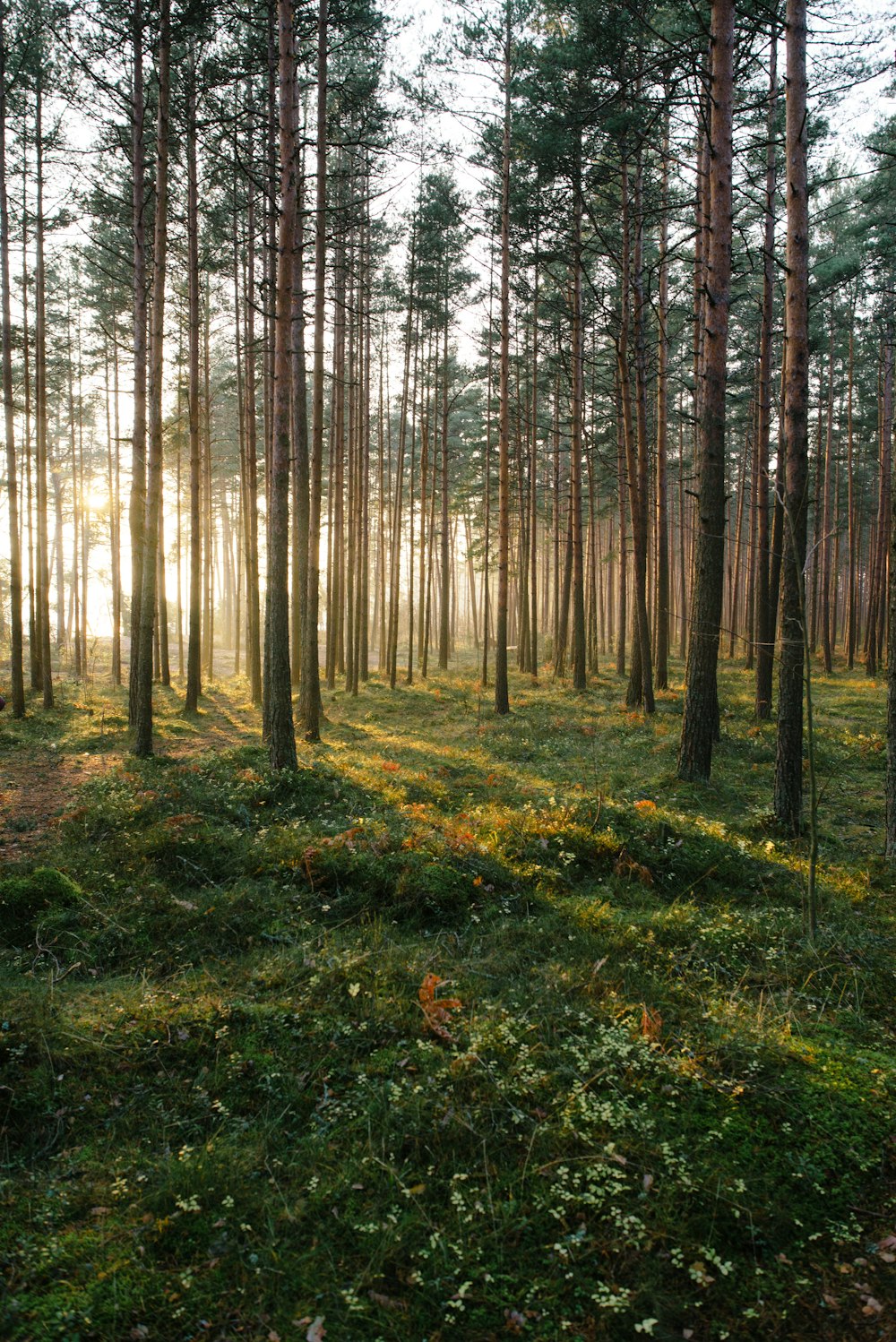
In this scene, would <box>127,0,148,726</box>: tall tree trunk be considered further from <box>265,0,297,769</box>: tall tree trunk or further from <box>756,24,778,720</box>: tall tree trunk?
<box>756,24,778,720</box>: tall tree trunk

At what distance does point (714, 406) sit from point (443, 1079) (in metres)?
8.39

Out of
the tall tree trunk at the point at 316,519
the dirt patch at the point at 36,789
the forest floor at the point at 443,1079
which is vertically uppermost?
the tall tree trunk at the point at 316,519

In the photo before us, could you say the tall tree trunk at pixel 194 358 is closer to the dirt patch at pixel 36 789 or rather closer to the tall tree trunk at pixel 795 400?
the dirt patch at pixel 36 789

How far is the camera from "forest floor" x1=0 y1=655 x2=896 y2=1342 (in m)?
2.72

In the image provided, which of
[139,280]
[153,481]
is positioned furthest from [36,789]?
[139,280]

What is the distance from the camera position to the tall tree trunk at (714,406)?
8.34m

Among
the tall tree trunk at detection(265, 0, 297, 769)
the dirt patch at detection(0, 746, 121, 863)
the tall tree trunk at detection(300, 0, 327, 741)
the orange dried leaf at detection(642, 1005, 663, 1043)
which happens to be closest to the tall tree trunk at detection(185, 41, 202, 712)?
the tall tree trunk at detection(300, 0, 327, 741)

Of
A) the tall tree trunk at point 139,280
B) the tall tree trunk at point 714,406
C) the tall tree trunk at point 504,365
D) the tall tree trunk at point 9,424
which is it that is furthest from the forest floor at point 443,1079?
the tall tree trunk at point 9,424

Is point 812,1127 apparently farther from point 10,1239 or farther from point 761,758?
point 761,758

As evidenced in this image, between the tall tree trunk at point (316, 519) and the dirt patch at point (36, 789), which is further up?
the tall tree trunk at point (316, 519)

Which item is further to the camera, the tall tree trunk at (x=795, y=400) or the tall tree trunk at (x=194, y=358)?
the tall tree trunk at (x=194, y=358)

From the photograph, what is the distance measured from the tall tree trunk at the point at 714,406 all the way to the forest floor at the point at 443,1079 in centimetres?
219

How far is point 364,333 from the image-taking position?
70.9 ft

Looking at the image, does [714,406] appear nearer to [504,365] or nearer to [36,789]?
[504,365]
